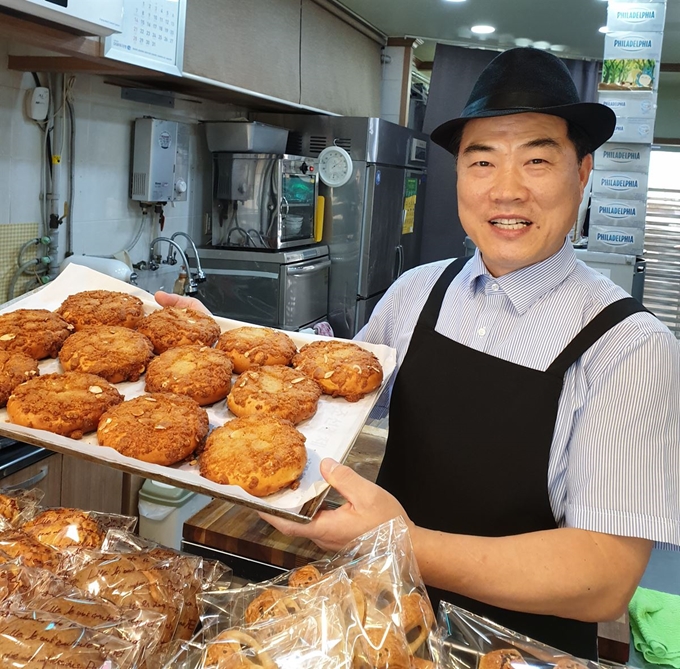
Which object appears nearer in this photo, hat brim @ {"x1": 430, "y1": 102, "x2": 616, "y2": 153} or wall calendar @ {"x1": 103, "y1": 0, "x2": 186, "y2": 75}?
hat brim @ {"x1": 430, "y1": 102, "x2": 616, "y2": 153}

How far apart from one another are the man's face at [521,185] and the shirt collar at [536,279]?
0.06 ft

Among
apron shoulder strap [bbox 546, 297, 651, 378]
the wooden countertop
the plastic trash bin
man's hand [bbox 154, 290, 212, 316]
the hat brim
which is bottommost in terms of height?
the plastic trash bin

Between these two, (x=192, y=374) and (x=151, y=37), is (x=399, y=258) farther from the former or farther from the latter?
(x=192, y=374)

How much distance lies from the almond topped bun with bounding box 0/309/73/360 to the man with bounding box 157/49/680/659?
79 centimetres

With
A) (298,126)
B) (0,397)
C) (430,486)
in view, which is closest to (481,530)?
(430,486)

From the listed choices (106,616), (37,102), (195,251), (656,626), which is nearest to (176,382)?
(106,616)

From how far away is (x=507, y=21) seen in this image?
4723 mm

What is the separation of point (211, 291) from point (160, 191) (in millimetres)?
790

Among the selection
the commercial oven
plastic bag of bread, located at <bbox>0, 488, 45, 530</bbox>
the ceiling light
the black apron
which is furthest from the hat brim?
the ceiling light

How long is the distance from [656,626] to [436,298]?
1427 millimetres

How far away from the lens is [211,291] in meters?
4.12

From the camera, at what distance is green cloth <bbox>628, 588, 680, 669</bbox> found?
211 centimetres

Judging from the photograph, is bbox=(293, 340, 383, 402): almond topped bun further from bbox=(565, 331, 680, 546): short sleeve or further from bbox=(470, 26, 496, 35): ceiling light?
bbox=(470, 26, 496, 35): ceiling light

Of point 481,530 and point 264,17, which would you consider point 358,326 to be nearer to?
point 264,17
